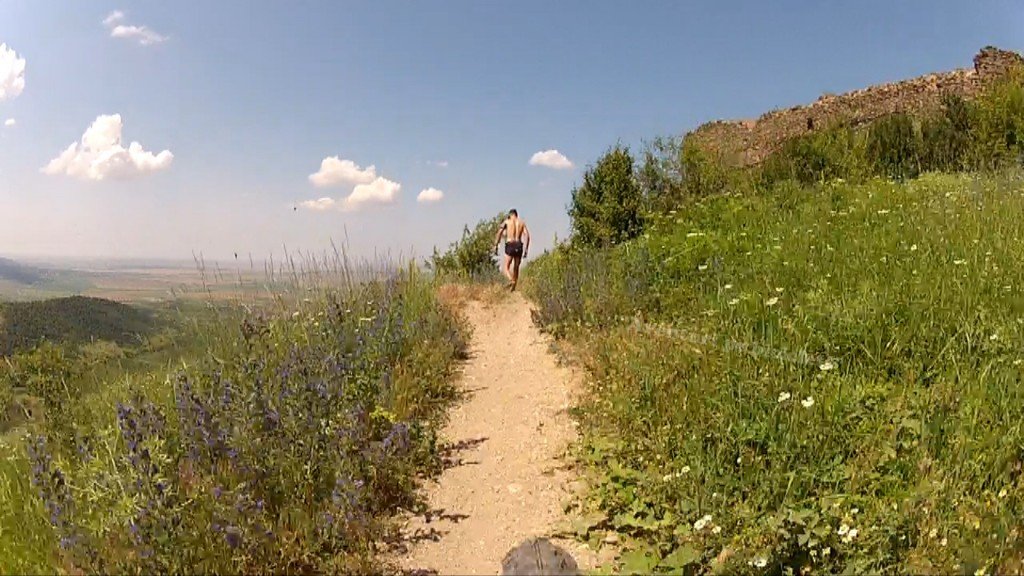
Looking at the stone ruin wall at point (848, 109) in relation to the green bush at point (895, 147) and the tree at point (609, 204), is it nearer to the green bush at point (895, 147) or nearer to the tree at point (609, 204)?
the green bush at point (895, 147)

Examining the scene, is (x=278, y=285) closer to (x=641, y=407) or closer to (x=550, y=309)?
(x=550, y=309)

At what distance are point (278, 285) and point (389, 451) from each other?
3.80 metres

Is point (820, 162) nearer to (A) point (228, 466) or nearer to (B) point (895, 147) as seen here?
(B) point (895, 147)

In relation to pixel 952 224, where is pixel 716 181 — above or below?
above

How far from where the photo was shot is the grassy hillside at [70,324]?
19.2ft

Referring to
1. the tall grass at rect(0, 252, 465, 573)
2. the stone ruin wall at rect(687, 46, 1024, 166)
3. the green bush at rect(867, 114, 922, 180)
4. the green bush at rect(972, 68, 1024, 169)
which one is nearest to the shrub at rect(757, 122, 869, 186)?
the green bush at rect(867, 114, 922, 180)

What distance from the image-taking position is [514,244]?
1248cm

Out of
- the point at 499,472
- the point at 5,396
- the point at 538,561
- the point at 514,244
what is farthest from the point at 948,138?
the point at 5,396

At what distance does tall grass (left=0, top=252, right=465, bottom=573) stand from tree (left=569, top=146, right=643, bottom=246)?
8734 mm

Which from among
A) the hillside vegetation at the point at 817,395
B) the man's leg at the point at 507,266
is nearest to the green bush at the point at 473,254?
the man's leg at the point at 507,266

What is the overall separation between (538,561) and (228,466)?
6.12 feet

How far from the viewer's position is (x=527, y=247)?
41.7 feet

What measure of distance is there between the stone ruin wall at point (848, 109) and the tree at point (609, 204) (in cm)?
560

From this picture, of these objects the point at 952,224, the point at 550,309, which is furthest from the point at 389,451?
the point at 952,224
